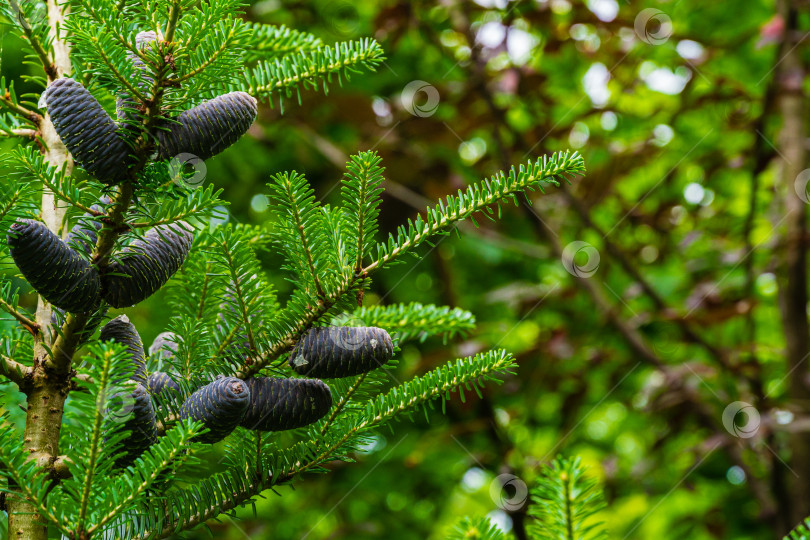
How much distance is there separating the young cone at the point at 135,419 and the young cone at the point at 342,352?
0.40ft

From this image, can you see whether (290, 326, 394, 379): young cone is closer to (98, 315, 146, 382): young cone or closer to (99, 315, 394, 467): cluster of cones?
(99, 315, 394, 467): cluster of cones

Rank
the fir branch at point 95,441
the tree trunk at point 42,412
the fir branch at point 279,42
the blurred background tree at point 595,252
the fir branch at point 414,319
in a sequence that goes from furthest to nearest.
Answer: the blurred background tree at point 595,252, the fir branch at point 279,42, the fir branch at point 414,319, the tree trunk at point 42,412, the fir branch at point 95,441

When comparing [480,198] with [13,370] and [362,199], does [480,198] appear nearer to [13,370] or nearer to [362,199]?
[362,199]

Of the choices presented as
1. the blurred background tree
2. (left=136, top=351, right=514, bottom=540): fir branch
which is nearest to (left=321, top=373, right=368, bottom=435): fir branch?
(left=136, top=351, right=514, bottom=540): fir branch

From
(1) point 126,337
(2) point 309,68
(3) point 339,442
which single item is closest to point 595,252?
(2) point 309,68

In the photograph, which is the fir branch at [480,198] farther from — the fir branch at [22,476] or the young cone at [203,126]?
the fir branch at [22,476]

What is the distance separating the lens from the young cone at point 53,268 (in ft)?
1.74

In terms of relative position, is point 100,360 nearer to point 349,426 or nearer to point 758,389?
point 349,426

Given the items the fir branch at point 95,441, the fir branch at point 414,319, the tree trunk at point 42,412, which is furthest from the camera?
the fir branch at point 414,319

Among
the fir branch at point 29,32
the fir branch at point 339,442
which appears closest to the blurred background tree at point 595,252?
the fir branch at point 29,32

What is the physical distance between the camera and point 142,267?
2.00 ft

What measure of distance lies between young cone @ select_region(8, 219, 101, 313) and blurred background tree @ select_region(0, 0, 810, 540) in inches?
34.5

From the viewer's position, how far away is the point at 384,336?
24.1 inches

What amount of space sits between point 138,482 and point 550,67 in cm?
247
